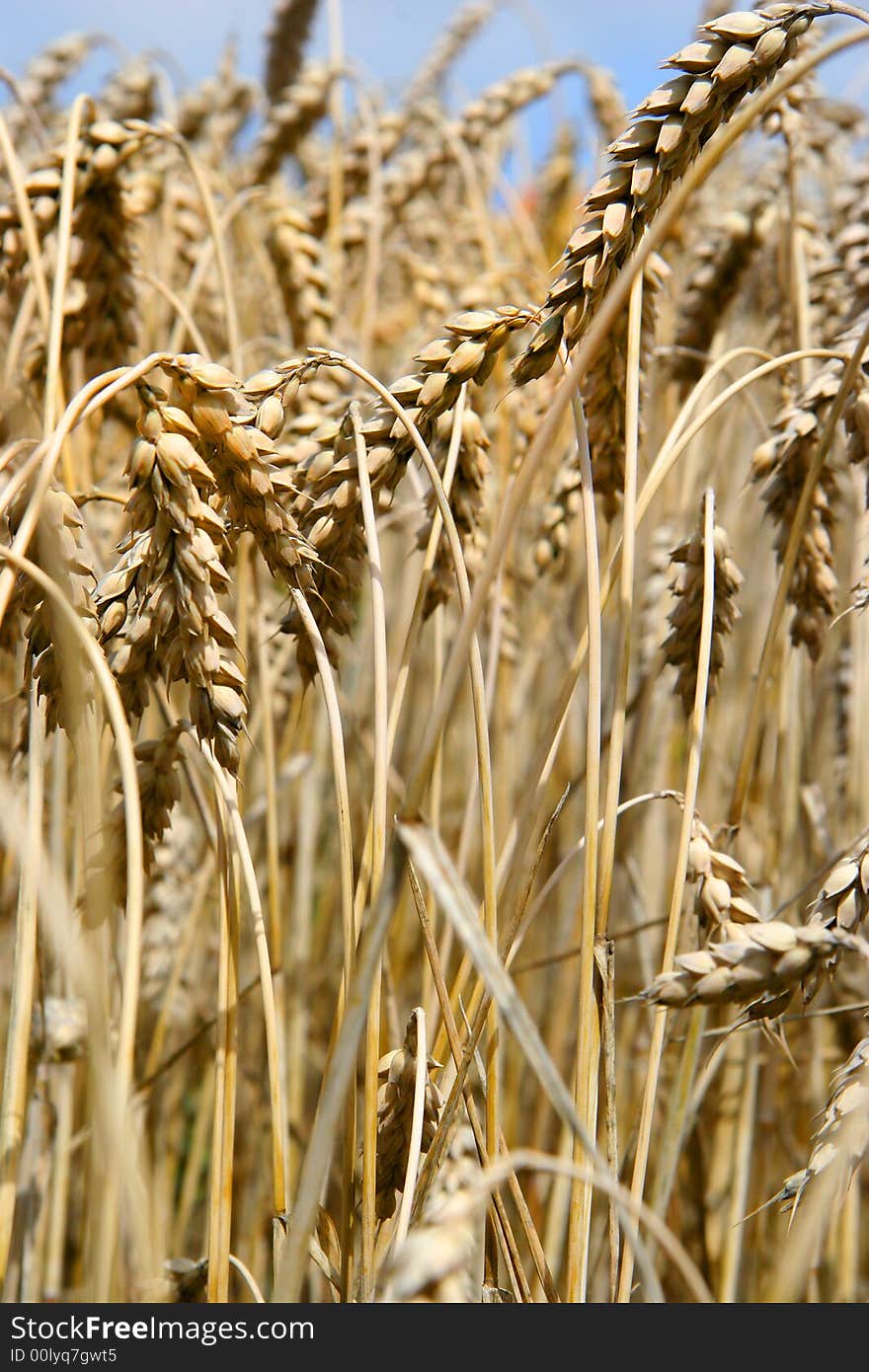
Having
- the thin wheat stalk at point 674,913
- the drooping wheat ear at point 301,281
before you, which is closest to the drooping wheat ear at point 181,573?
the thin wheat stalk at point 674,913

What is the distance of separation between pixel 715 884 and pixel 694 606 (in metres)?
0.20

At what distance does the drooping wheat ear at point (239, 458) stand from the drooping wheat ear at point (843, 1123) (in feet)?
1.17

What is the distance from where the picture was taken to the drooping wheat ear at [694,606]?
76 centimetres

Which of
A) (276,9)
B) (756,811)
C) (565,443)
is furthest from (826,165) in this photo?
(756,811)

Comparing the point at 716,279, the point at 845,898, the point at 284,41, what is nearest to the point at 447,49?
the point at 284,41

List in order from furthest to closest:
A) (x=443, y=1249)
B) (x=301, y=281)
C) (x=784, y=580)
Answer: (x=301, y=281) → (x=784, y=580) → (x=443, y=1249)

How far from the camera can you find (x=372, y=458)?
0.64 meters

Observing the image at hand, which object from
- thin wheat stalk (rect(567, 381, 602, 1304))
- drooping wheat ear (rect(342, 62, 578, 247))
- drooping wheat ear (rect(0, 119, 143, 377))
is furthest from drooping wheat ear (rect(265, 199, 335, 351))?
thin wheat stalk (rect(567, 381, 602, 1304))

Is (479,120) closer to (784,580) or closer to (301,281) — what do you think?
(301,281)

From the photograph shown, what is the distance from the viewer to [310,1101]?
5.07 ft

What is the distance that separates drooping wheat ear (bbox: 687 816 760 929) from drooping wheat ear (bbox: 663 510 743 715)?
13cm

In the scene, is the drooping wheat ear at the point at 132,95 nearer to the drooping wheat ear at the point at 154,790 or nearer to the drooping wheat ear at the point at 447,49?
the drooping wheat ear at the point at 447,49

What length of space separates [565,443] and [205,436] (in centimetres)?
90

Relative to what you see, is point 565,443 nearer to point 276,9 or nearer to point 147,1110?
point 147,1110
